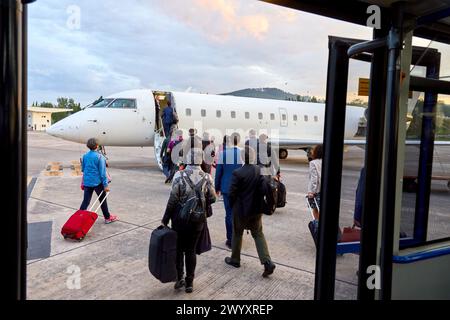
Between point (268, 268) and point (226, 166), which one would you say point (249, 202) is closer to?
point (268, 268)

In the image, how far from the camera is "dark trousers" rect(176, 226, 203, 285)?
11.8 feet

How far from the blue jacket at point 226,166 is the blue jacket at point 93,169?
225cm

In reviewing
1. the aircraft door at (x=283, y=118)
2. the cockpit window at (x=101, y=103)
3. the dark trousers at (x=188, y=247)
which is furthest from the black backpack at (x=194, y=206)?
the aircraft door at (x=283, y=118)

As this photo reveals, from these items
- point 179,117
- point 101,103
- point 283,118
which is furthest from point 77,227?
point 283,118

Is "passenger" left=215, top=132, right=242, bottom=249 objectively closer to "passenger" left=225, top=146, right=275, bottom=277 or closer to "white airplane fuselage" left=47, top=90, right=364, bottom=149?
"passenger" left=225, top=146, right=275, bottom=277

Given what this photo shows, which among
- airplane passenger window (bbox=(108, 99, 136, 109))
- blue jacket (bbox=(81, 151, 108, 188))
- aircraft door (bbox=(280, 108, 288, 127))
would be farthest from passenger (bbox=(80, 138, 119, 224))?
aircraft door (bbox=(280, 108, 288, 127))

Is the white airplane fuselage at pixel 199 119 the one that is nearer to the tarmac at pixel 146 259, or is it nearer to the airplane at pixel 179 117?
the airplane at pixel 179 117

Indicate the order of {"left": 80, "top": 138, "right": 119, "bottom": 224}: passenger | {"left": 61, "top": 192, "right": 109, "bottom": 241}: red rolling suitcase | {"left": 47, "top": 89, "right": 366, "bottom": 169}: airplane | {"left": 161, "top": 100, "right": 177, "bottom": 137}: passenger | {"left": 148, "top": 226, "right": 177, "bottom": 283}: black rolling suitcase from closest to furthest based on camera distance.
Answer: {"left": 148, "top": 226, "right": 177, "bottom": 283}: black rolling suitcase
{"left": 61, "top": 192, "right": 109, "bottom": 241}: red rolling suitcase
{"left": 80, "top": 138, "right": 119, "bottom": 224}: passenger
{"left": 161, "top": 100, "right": 177, "bottom": 137}: passenger
{"left": 47, "top": 89, "right": 366, "bottom": 169}: airplane

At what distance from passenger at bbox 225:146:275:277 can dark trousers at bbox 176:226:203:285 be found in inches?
30.0

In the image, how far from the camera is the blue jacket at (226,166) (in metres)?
5.06

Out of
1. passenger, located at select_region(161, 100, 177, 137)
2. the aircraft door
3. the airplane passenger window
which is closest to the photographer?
passenger, located at select_region(161, 100, 177, 137)

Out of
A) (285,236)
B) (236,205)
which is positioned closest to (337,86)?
(236,205)
